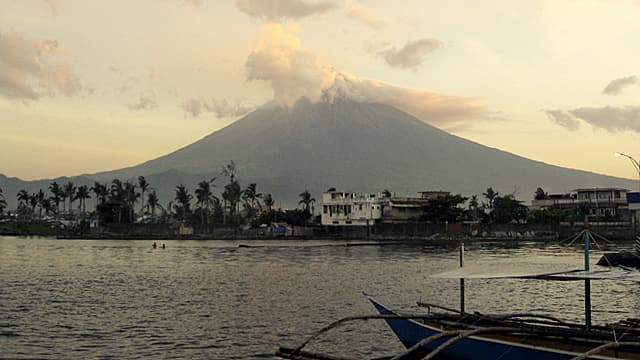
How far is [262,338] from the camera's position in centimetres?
2692

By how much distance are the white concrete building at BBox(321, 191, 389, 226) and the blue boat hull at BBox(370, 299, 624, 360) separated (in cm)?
10318

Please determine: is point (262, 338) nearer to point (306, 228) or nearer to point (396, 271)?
point (396, 271)

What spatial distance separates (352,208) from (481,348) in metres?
108

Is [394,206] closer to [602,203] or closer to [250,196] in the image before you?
[602,203]

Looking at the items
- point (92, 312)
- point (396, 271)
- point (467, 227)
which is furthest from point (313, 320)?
point (467, 227)

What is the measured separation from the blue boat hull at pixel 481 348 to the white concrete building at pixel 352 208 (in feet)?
339

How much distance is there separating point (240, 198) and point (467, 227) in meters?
61.0

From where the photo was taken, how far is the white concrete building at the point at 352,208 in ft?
408

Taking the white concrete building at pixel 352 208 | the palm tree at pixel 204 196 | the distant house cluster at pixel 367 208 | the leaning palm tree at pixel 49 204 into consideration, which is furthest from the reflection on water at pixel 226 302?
the leaning palm tree at pixel 49 204

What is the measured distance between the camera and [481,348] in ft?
59.9

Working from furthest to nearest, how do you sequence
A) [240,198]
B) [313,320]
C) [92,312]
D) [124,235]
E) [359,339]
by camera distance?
[240,198]
[124,235]
[92,312]
[313,320]
[359,339]

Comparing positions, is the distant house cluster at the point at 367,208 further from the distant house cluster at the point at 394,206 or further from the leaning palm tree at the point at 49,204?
the leaning palm tree at the point at 49,204

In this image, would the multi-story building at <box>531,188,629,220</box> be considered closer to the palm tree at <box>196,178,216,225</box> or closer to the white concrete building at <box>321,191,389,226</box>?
the white concrete building at <box>321,191,389,226</box>

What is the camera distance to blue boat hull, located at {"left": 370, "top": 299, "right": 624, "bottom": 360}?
17.0m
